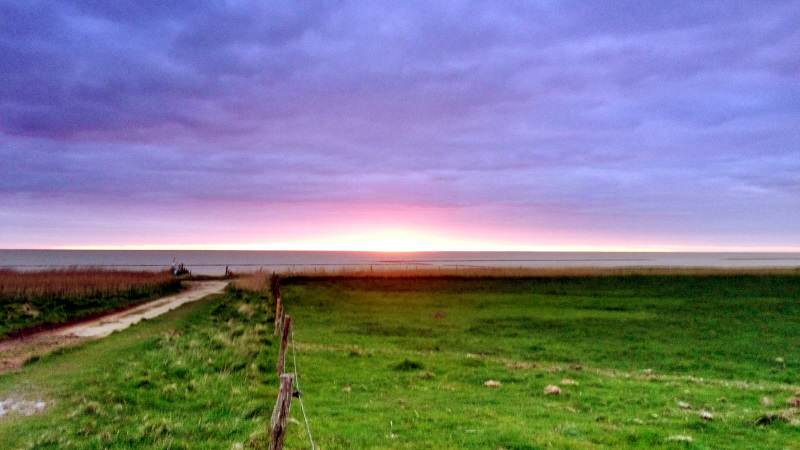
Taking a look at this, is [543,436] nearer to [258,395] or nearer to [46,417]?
[258,395]

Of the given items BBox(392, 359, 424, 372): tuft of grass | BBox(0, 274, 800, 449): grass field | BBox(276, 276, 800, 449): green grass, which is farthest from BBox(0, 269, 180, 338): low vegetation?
BBox(392, 359, 424, 372): tuft of grass

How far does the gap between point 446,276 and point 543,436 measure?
6224 centimetres

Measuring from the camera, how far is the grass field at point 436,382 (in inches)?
418

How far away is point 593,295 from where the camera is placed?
5428 centimetres

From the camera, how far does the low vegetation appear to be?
100 ft

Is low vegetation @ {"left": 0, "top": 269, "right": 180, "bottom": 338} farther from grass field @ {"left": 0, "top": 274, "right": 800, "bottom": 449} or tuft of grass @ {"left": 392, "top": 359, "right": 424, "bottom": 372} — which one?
tuft of grass @ {"left": 392, "top": 359, "right": 424, "bottom": 372}

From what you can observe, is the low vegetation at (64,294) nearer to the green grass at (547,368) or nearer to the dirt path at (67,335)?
the dirt path at (67,335)

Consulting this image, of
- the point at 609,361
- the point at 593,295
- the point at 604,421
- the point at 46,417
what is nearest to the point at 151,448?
the point at 46,417

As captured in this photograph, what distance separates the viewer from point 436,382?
16.9 meters

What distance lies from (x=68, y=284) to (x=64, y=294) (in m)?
5.10

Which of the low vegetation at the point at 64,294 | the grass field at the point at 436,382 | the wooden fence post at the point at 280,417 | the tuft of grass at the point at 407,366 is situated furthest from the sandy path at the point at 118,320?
the wooden fence post at the point at 280,417

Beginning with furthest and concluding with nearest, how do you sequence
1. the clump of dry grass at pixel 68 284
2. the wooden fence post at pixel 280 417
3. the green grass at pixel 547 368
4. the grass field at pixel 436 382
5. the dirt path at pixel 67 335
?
the clump of dry grass at pixel 68 284 < the dirt path at pixel 67 335 < the green grass at pixel 547 368 < the grass field at pixel 436 382 < the wooden fence post at pixel 280 417

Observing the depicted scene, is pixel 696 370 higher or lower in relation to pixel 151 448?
lower

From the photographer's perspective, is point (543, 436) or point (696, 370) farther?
point (696, 370)
